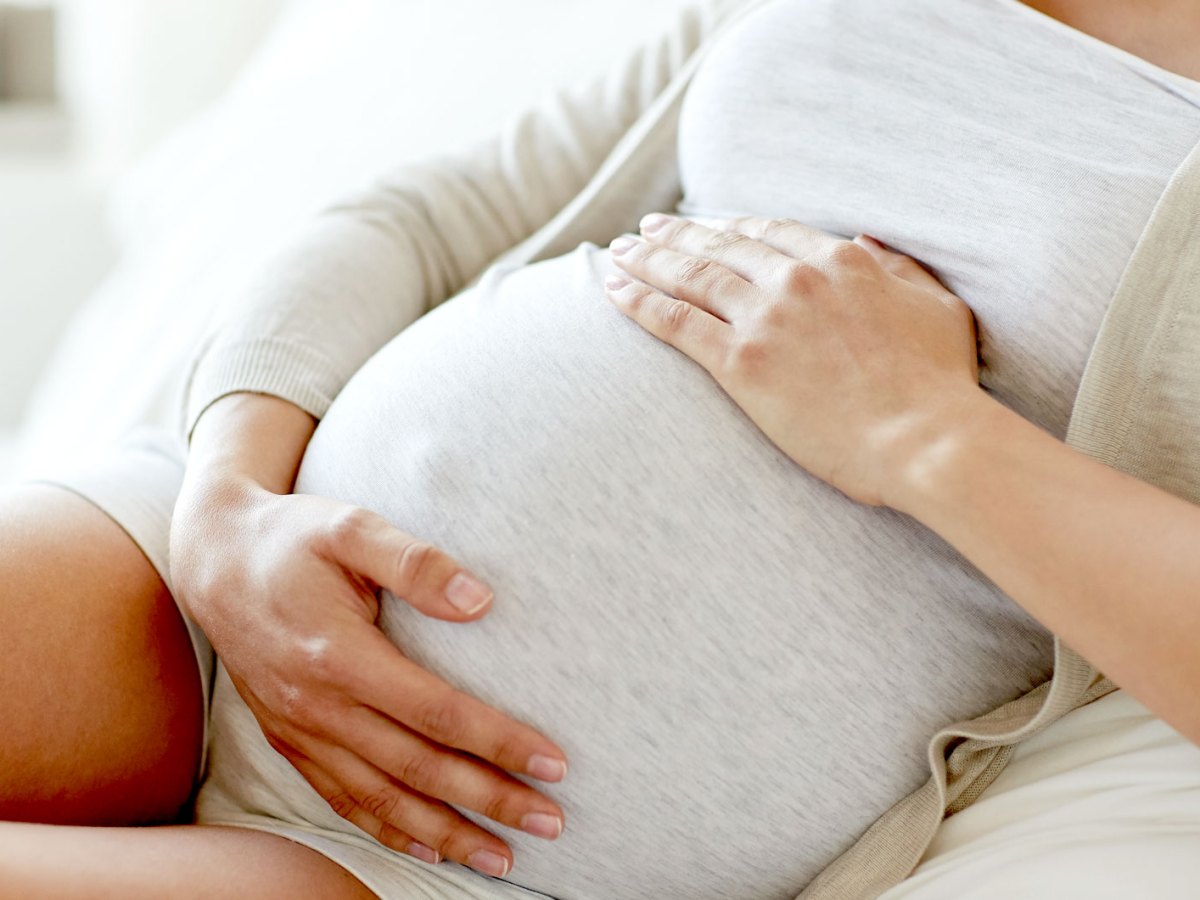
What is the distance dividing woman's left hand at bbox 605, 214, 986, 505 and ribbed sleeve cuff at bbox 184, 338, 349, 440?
0.23 metres

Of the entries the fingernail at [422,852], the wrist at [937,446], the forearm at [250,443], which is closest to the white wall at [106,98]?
the forearm at [250,443]

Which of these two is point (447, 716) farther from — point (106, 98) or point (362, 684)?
point (106, 98)

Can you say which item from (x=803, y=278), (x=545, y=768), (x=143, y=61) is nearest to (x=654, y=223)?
(x=803, y=278)

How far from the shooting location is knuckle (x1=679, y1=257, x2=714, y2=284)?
0.67 m

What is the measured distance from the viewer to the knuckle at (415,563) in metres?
0.59

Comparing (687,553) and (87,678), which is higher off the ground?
(687,553)

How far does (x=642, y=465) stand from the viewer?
611mm

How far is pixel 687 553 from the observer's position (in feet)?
1.94

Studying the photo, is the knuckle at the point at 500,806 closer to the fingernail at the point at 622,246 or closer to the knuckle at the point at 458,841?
the knuckle at the point at 458,841

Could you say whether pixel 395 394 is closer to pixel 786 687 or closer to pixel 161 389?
pixel 786 687

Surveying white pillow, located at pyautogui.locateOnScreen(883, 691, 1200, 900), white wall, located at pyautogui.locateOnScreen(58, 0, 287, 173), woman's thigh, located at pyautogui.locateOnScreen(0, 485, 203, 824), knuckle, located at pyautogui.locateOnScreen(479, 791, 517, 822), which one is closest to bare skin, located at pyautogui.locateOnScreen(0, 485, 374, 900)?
woman's thigh, located at pyautogui.locateOnScreen(0, 485, 203, 824)

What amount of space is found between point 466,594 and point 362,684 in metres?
0.07

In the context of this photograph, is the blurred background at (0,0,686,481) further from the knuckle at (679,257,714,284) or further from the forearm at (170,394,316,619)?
the knuckle at (679,257,714,284)

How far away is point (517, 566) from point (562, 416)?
9 centimetres
